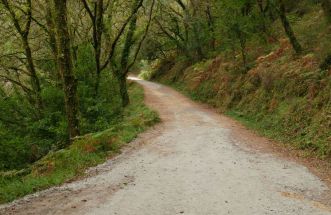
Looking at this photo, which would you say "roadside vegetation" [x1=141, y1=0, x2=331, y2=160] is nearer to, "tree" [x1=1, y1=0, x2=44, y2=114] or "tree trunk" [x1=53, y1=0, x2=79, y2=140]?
"tree trunk" [x1=53, y1=0, x2=79, y2=140]

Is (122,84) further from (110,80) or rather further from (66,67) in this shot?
(66,67)

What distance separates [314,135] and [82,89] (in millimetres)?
9968

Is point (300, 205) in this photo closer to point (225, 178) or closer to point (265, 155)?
point (225, 178)

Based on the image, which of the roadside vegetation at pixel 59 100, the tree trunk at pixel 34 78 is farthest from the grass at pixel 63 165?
the tree trunk at pixel 34 78

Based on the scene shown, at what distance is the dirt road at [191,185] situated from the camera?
7.70 m

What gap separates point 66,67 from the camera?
507 inches

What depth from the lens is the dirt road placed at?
7.70m

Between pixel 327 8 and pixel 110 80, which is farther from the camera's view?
pixel 110 80

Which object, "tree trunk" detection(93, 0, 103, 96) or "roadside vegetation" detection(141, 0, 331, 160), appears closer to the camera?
"roadside vegetation" detection(141, 0, 331, 160)

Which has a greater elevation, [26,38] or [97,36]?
[26,38]

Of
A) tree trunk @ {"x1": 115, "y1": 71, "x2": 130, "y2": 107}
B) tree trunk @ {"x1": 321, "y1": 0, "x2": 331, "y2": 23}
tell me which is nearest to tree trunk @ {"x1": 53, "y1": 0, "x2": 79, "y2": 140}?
tree trunk @ {"x1": 115, "y1": 71, "x2": 130, "y2": 107}

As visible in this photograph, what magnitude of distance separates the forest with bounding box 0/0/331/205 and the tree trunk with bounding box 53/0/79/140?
31mm

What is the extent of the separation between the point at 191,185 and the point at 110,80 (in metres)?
12.8

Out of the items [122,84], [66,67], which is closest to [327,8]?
[66,67]
